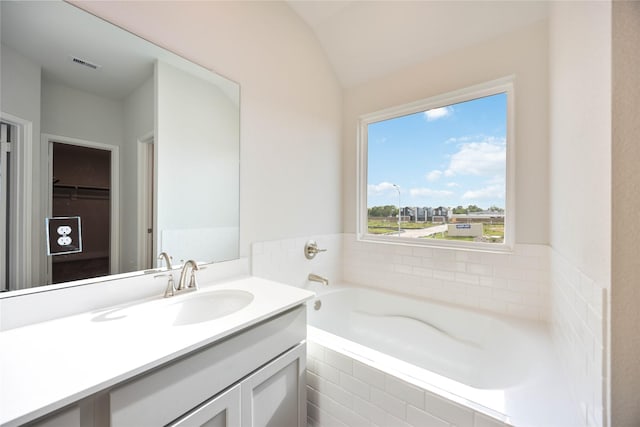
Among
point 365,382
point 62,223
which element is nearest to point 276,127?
point 62,223

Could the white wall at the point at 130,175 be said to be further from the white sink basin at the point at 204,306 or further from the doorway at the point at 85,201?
the white sink basin at the point at 204,306

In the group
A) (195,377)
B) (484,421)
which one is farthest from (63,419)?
(484,421)

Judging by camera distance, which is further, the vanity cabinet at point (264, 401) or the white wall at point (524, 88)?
the white wall at point (524, 88)

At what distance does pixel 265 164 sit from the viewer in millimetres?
1794

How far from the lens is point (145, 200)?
1234 mm

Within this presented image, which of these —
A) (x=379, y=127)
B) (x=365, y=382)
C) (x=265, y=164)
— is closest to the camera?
(x=365, y=382)

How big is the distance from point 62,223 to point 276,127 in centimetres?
131

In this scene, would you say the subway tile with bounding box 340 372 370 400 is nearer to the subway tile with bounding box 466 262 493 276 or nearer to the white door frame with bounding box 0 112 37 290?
the subway tile with bounding box 466 262 493 276

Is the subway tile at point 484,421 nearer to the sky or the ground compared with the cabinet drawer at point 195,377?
nearer to the ground

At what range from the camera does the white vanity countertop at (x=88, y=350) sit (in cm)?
57

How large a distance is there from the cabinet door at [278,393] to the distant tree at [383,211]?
1.46 metres

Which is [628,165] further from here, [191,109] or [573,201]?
[191,109]

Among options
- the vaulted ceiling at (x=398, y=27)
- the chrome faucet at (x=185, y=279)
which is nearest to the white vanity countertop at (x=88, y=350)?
the chrome faucet at (x=185, y=279)

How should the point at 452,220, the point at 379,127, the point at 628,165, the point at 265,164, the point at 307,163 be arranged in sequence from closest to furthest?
the point at 628,165 < the point at 265,164 < the point at 452,220 < the point at 307,163 < the point at 379,127
